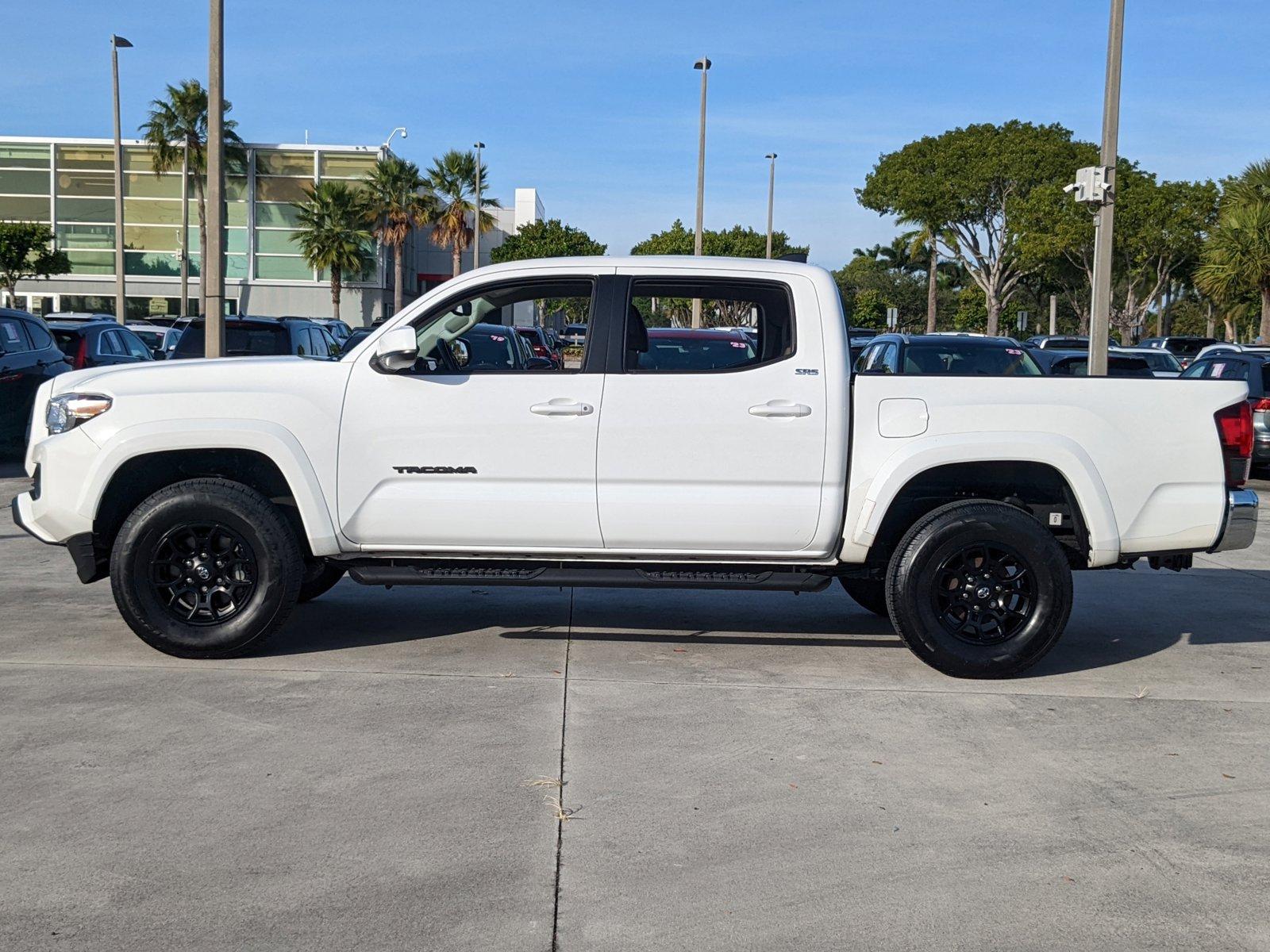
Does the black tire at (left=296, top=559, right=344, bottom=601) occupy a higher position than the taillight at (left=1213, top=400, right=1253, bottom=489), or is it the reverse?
the taillight at (left=1213, top=400, right=1253, bottom=489)

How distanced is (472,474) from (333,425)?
0.72 m

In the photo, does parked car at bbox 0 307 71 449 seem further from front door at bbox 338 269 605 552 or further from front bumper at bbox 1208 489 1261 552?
front bumper at bbox 1208 489 1261 552

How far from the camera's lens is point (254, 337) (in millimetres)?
16719

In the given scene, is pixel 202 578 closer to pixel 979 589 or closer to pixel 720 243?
pixel 979 589

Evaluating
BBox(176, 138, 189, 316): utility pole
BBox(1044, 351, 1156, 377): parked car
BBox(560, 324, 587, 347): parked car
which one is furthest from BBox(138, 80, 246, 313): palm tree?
BBox(1044, 351, 1156, 377): parked car

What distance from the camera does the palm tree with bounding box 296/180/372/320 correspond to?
52125mm

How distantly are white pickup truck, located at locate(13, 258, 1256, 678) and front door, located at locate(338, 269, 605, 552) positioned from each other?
0.01 m

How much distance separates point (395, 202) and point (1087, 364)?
1591 inches

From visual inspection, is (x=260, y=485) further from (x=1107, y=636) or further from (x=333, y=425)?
(x=1107, y=636)

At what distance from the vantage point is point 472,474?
21.4ft

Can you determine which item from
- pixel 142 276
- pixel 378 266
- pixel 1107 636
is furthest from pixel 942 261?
pixel 1107 636

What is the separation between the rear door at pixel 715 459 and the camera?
6473 mm

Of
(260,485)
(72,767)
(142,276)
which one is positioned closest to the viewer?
(72,767)

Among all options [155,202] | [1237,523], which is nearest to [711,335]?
[1237,523]
